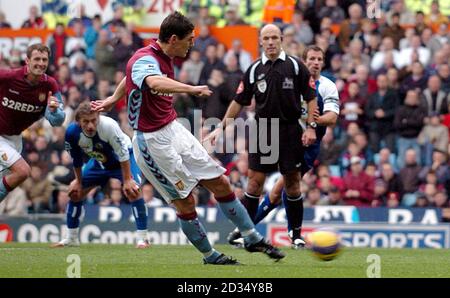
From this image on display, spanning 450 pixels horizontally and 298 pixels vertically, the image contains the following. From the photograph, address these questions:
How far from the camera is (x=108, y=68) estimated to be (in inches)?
947

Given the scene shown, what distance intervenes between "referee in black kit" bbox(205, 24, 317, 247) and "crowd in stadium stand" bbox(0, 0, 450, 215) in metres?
6.04

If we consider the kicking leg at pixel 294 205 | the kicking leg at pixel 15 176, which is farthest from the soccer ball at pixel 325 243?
the kicking leg at pixel 15 176

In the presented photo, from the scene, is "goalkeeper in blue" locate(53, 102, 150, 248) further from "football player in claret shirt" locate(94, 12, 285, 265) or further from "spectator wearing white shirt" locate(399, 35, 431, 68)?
"spectator wearing white shirt" locate(399, 35, 431, 68)

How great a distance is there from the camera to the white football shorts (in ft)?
38.0

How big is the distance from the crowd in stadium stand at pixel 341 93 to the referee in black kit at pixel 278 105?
604 centimetres

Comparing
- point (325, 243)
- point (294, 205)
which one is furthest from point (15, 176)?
point (325, 243)

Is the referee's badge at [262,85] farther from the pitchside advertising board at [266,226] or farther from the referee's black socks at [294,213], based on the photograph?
the pitchside advertising board at [266,226]

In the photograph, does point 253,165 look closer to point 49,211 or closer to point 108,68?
point 49,211

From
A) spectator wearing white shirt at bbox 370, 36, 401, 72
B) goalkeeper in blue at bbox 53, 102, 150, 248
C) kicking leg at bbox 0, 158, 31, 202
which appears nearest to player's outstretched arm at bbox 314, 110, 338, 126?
goalkeeper in blue at bbox 53, 102, 150, 248

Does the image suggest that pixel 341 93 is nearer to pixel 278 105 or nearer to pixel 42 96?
pixel 278 105

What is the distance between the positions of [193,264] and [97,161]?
3874mm

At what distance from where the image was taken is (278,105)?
14.5m
